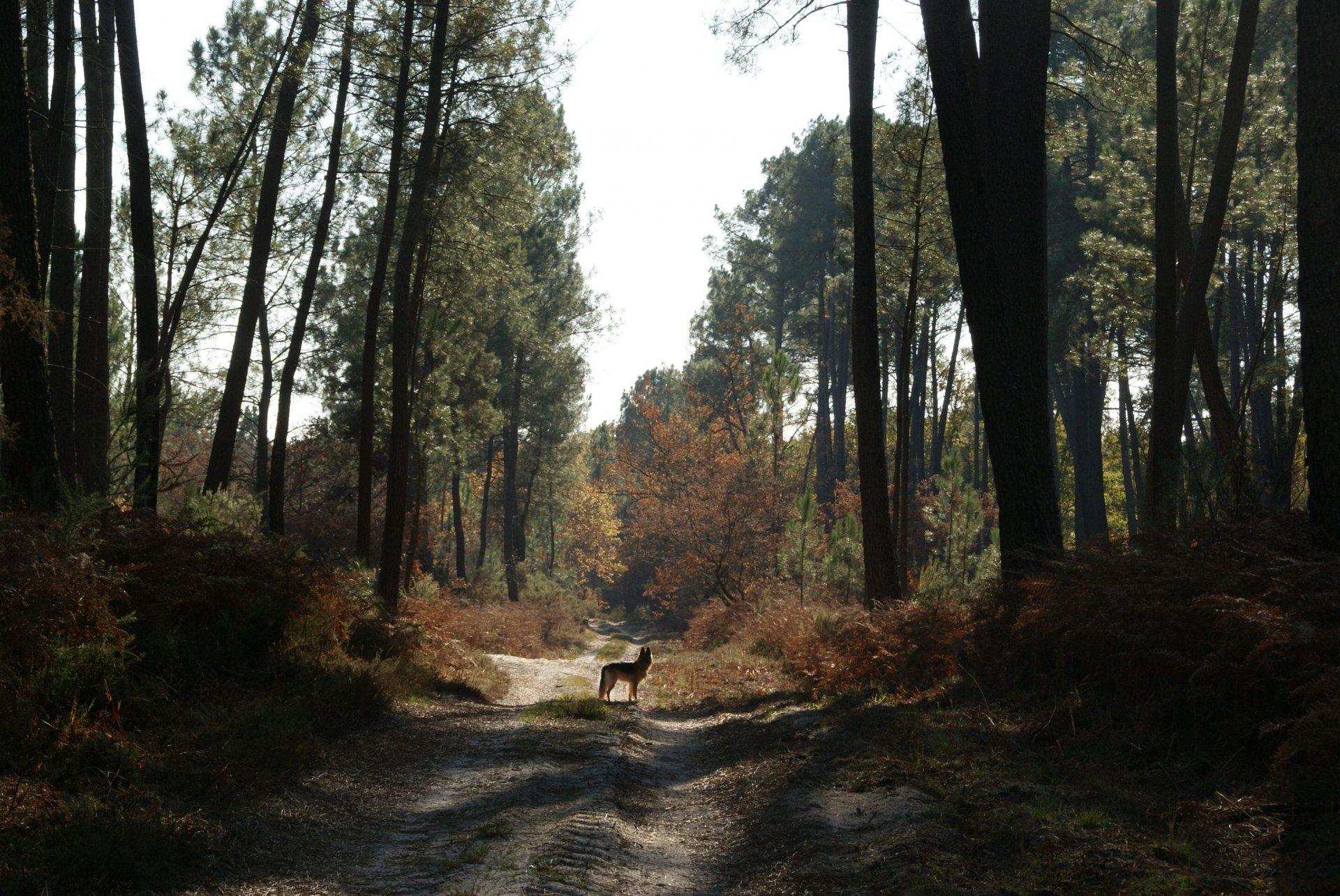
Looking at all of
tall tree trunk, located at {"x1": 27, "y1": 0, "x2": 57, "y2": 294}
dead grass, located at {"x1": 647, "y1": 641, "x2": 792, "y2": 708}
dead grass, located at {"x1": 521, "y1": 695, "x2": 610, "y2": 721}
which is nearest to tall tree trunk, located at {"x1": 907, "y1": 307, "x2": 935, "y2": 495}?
dead grass, located at {"x1": 647, "y1": 641, "x2": 792, "y2": 708}

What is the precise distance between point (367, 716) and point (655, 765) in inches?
114

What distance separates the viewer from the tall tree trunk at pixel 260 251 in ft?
54.6

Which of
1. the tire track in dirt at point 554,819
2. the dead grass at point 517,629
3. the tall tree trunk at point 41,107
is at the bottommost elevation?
the dead grass at point 517,629

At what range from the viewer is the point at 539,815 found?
655 cm

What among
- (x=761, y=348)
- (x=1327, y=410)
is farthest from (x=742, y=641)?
(x=761, y=348)

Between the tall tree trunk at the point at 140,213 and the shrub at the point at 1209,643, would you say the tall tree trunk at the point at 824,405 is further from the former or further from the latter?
the shrub at the point at 1209,643

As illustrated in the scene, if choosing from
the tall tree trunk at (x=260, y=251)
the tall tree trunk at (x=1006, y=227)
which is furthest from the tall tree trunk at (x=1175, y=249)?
the tall tree trunk at (x=260, y=251)

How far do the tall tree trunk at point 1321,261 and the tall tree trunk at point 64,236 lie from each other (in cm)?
1199

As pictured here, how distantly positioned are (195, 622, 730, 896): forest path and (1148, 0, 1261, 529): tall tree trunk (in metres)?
8.55

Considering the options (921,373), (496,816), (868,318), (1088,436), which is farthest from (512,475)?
(496,816)

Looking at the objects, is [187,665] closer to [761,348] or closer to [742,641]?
[742,641]

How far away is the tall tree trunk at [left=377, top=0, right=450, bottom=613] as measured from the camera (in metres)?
16.7

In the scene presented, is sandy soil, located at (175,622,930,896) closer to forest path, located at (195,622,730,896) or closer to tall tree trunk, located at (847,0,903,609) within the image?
forest path, located at (195,622,730,896)

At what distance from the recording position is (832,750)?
26.3ft
